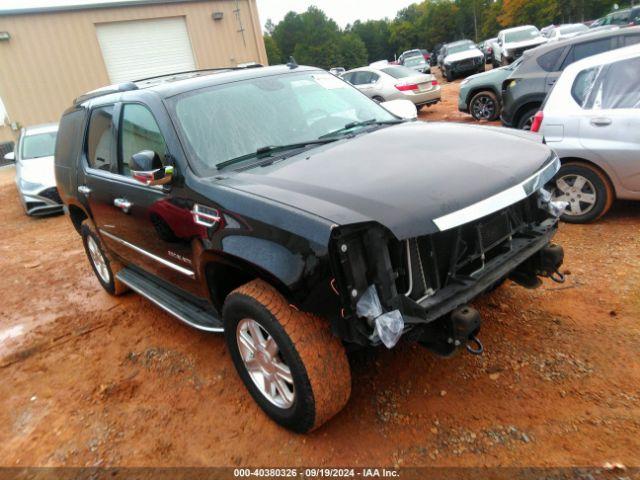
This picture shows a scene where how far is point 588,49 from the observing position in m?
7.07

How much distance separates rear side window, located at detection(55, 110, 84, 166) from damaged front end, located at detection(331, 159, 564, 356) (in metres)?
3.40

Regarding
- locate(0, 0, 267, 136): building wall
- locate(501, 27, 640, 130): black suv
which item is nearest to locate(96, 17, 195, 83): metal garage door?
locate(0, 0, 267, 136): building wall

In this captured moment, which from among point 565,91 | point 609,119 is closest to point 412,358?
point 609,119

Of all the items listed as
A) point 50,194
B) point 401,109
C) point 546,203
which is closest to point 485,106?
point 401,109

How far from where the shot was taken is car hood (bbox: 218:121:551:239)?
2.08 metres

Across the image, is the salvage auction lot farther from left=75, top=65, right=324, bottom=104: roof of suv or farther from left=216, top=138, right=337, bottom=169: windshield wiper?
left=75, top=65, right=324, bottom=104: roof of suv

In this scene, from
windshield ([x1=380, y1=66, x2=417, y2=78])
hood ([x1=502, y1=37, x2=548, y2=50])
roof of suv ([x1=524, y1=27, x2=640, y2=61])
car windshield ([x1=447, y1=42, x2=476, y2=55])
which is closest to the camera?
roof of suv ([x1=524, y1=27, x2=640, y2=61])

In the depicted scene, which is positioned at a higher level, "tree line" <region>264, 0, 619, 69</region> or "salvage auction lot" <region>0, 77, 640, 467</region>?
"tree line" <region>264, 0, 619, 69</region>

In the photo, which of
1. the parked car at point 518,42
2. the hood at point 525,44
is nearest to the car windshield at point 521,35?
the parked car at point 518,42

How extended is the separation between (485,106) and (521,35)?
11185 mm

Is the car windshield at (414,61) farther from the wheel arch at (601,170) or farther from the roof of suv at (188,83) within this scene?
the roof of suv at (188,83)

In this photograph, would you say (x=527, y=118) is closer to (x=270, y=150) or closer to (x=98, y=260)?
(x=270, y=150)

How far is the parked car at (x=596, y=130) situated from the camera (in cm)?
433

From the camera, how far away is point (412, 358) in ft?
10.2
